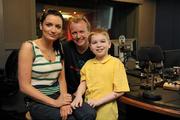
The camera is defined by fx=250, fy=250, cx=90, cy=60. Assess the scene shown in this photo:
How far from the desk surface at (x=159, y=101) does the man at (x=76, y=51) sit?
1.42 feet

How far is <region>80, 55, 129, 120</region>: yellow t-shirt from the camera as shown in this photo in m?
1.72

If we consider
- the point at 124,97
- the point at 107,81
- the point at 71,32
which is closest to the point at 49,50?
the point at 71,32

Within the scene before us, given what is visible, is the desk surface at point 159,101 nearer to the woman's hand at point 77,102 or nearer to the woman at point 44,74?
the woman's hand at point 77,102

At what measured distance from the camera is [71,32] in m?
1.98

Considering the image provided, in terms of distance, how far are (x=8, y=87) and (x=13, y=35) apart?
109cm

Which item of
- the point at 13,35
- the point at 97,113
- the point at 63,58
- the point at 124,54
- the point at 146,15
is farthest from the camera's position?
the point at 146,15

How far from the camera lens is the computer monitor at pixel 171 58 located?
9.75ft

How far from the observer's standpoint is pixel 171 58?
3.00 meters

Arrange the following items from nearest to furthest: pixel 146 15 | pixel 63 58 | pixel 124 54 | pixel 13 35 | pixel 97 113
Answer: pixel 97 113 → pixel 63 58 → pixel 124 54 → pixel 13 35 → pixel 146 15

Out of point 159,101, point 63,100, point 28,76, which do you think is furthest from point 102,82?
point 28,76

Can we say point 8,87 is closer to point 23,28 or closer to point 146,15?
point 23,28

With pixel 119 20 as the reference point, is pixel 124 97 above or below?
below

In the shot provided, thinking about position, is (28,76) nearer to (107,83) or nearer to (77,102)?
(77,102)

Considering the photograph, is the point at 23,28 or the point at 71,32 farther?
the point at 23,28
